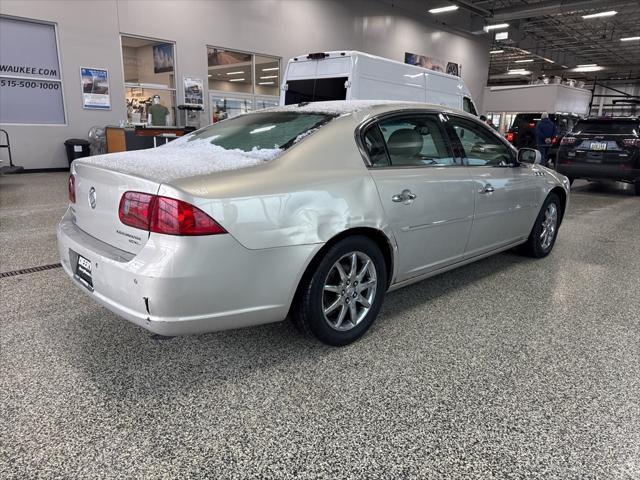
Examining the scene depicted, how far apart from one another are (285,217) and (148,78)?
38.7 feet

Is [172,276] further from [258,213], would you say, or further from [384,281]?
[384,281]

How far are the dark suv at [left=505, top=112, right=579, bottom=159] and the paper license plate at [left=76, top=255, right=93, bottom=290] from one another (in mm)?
13981

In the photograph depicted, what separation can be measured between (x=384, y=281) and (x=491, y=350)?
717 millimetres

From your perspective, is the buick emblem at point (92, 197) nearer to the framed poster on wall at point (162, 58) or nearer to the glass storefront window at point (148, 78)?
the glass storefront window at point (148, 78)

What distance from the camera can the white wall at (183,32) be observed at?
1043 cm

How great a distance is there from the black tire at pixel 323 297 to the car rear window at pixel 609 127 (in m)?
8.45

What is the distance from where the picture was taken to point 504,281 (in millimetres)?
3719

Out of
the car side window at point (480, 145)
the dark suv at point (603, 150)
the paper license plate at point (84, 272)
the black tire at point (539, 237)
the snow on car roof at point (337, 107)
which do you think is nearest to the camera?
the paper license plate at point (84, 272)

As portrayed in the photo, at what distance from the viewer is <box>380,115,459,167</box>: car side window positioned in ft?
9.04

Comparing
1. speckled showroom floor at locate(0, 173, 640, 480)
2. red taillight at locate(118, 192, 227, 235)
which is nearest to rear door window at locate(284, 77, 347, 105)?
speckled showroom floor at locate(0, 173, 640, 480)

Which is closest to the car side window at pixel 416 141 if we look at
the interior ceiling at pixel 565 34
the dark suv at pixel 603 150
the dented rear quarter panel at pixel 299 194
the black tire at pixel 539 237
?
the dented rear quarter panel at pixel 299 194

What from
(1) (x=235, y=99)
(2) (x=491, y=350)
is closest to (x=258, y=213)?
(2) (x=491, y=350)

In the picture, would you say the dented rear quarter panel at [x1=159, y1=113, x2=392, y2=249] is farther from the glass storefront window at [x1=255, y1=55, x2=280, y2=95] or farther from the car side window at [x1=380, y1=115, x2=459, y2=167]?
the glass storefront window at [x1=255, y1=55, x2=280, y2=95]

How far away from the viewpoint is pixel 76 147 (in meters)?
10.5
